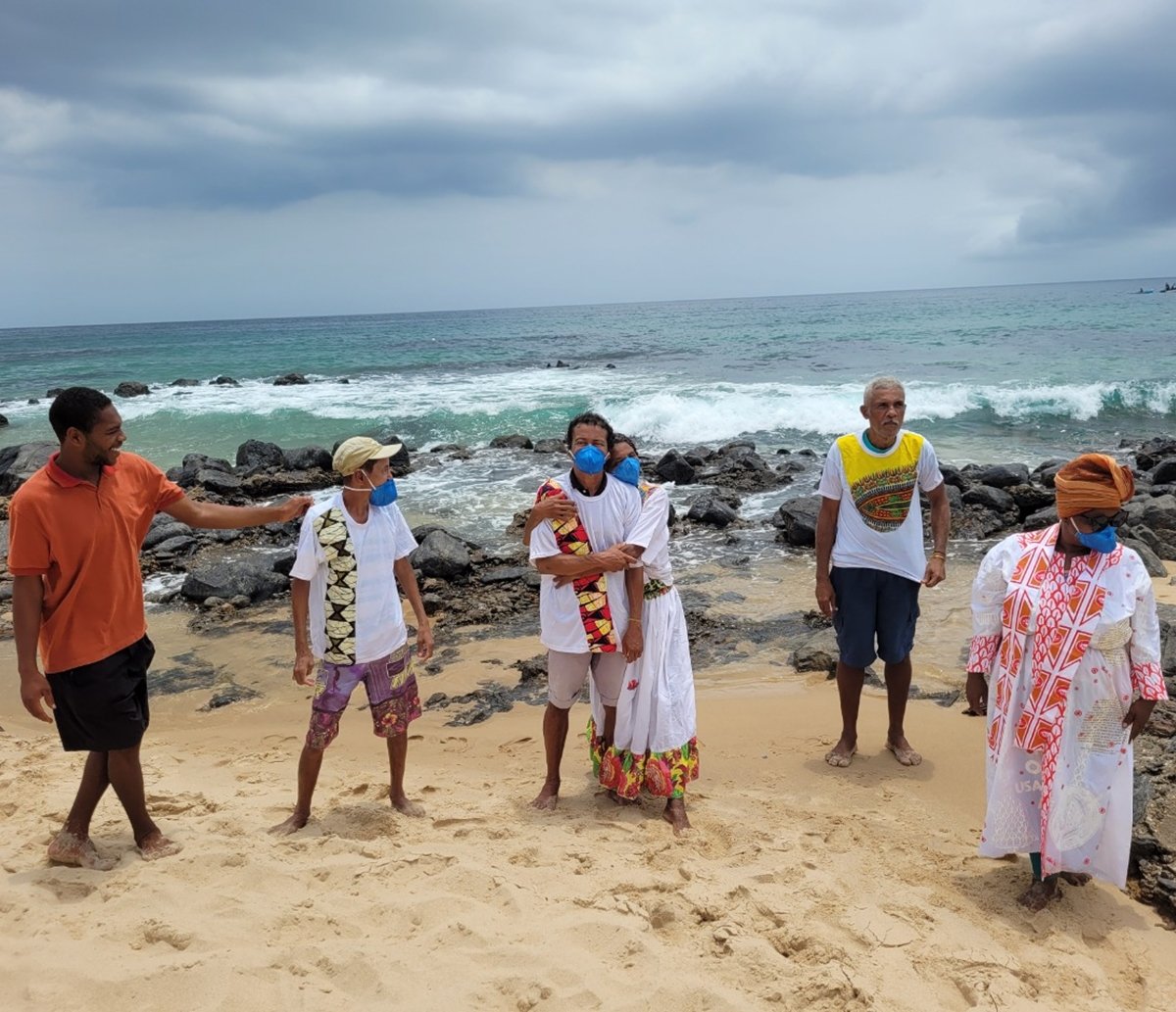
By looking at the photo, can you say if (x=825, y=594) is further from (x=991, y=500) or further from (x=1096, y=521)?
(x=991, y=500)

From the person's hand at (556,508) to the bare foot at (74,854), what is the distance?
7.05 ft

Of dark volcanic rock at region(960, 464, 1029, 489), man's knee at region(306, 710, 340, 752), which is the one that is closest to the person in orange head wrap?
man's knee at region(306, 710, 340, 752)

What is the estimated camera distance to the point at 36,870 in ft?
11.3

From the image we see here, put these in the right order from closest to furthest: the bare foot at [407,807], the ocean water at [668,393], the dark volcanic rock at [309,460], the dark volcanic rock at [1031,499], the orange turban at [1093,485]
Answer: the orange turban at [1093,485] → the bare foot at [407,807] → the dark volcanic rock at [1031,499] → the dark volcanic rock at [309,460] → the ocean water at [668,393]

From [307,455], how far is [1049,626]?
562 inches

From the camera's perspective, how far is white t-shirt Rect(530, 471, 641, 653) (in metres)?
3.77

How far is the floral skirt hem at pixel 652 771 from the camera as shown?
3930mm

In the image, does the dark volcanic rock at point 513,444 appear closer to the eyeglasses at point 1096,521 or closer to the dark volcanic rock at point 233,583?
the dark volcanic rock at point 233,583

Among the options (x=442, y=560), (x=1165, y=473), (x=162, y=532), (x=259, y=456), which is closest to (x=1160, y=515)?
(x=1165, y=473)

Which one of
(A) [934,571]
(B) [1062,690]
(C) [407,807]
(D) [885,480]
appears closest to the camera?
(B) [1062,690]

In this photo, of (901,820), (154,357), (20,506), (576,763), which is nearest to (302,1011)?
(20,506)

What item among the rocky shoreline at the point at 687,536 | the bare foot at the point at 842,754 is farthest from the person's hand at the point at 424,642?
the bare foot at the point at 842,754

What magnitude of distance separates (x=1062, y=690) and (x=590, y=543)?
181 cm

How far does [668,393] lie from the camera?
23.8 meters
